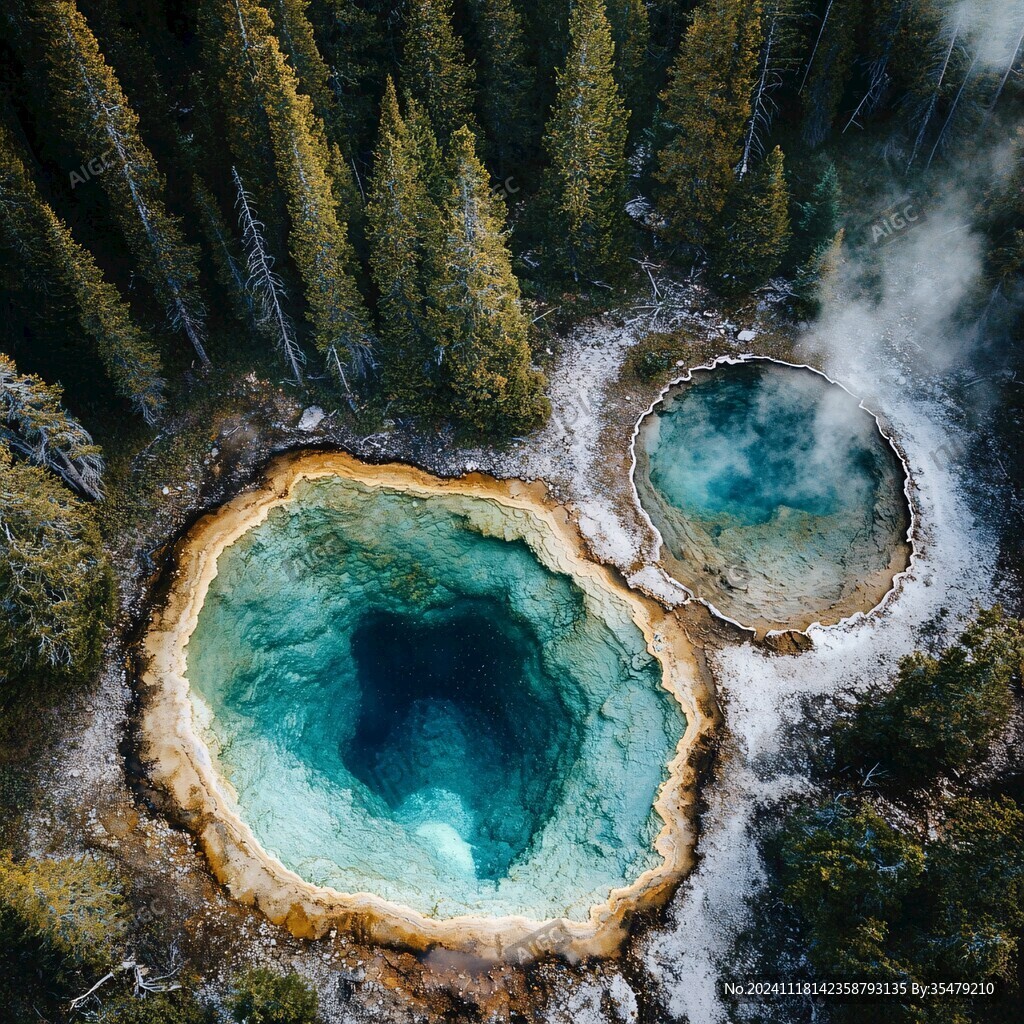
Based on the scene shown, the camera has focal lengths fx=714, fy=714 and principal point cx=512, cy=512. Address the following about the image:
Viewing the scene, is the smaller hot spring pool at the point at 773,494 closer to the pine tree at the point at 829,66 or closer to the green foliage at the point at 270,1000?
the pine tree at the point at 829,66

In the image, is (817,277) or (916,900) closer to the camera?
(916,900)

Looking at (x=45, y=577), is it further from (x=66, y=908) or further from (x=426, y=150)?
(x=426, y=150)

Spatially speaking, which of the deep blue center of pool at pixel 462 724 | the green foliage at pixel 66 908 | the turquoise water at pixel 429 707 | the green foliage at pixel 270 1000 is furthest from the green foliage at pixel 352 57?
the green foliage at pixel 270 1000

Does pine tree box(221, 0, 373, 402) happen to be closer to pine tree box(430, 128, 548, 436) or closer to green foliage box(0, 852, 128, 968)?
pine tree box(430, 128, 548, 436)

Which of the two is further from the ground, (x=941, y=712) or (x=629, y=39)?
(x=629, y=39)

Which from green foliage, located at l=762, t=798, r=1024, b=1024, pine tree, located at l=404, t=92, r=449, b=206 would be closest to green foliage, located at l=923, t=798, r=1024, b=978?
green foliage, located at l=762, t=798, r=1024, b=1024

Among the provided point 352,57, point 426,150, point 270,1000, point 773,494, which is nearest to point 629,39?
point 426,150
